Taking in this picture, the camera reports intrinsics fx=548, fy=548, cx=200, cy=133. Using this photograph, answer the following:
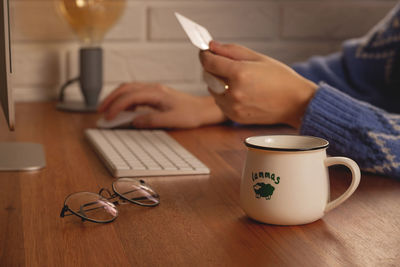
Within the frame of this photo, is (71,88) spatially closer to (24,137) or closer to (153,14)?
(153,14)

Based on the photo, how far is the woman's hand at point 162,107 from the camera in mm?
1125

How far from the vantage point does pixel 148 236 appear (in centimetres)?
55

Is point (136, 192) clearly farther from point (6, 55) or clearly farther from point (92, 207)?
point (6, 55)

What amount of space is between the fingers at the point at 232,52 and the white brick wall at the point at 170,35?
712 millimetres

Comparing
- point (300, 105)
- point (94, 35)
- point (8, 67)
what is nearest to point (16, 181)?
point (8, 67)

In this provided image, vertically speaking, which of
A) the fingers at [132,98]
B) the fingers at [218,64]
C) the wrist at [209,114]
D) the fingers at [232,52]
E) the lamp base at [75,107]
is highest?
the fingers at [232,52]

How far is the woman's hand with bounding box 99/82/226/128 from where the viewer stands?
112cm

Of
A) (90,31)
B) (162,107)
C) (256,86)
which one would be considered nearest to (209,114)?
(162,107)

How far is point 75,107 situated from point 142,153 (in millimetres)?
548

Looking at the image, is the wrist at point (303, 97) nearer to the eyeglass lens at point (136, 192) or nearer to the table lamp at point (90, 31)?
the eyeglass lens at point (136, 192)

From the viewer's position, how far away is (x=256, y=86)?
88cm

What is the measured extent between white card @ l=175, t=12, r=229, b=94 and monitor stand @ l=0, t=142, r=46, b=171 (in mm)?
291

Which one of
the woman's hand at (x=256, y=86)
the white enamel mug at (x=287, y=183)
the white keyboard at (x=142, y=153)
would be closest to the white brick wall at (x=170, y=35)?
the white keyboard at (x=142, y=153)

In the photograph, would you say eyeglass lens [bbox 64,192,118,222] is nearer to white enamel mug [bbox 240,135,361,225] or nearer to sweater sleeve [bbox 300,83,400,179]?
white enamel mug [bbox 240,135,361,225]
